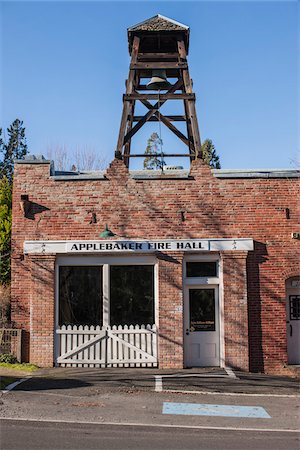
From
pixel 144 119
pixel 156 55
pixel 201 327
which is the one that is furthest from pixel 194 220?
pixel 156 55

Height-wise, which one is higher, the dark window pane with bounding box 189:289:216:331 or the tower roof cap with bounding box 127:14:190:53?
the tower roof cap with bounding box 127:14:190:53

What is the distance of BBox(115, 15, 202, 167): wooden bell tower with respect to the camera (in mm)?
18422

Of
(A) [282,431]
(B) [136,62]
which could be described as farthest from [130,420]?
(B) [136,62]

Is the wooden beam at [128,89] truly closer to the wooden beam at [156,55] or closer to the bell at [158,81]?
the wooden beam at [156,55]

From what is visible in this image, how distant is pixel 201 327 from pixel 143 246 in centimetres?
276

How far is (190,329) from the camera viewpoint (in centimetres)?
1686

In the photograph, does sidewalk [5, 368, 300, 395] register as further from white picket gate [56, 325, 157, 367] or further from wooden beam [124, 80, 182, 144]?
wooden beam [124, 80, 182, 144]

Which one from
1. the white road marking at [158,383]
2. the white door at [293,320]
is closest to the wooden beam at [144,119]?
the white door at [293,320]

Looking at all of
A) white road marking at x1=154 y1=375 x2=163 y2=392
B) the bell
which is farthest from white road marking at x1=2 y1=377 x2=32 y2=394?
the bell

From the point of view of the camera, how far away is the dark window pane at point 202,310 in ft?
55.4

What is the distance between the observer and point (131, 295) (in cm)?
1683

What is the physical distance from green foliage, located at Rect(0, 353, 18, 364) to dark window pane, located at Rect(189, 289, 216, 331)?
4859 mm

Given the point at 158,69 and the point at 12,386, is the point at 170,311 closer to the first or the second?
the point at 12,386

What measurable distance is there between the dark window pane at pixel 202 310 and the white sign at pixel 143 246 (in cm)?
127
